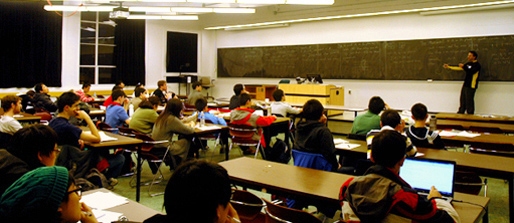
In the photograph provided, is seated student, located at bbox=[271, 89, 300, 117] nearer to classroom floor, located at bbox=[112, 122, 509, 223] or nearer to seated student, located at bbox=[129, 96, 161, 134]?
classroom floor, located at bbox=[112, 122, 509, 223]

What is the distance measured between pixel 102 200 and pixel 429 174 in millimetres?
1985

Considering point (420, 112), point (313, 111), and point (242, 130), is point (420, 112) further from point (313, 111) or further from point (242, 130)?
point (242, 130)

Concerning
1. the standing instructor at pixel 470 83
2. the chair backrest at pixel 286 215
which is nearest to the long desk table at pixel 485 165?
the chair backrest at pixel 286 215

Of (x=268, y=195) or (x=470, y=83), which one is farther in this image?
(x=470, y=83)

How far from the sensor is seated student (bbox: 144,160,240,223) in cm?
123

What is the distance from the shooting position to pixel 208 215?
4.08 feet

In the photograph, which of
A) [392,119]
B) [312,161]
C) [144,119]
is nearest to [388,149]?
[312,161]

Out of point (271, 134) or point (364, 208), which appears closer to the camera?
point (364, 208)

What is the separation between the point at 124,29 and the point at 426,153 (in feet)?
34.0

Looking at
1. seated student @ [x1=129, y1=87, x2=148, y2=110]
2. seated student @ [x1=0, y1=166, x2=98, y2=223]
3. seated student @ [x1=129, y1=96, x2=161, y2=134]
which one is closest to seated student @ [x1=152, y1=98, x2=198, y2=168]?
seated student @ [x1=129, y1=96, x2=161, y2=134]

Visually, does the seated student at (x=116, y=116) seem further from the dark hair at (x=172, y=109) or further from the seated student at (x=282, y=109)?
the seated student at (x=282, y=109)

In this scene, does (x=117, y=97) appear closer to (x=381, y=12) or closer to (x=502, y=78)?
(x=381, y=12)

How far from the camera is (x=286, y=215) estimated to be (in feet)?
6.98

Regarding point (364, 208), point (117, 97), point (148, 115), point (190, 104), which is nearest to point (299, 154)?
point (364, 208)
